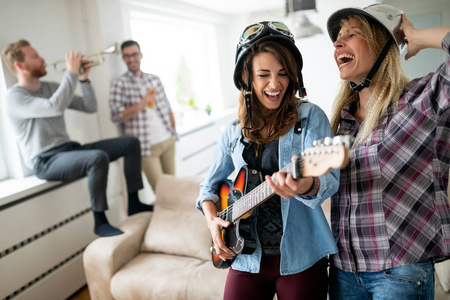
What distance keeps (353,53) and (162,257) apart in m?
1.74

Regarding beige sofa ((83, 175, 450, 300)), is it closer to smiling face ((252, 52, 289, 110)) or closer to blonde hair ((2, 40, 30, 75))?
smiling face ((252, 52, 289, 110))

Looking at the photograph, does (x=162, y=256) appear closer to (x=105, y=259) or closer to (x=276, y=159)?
(x=105, y=259)

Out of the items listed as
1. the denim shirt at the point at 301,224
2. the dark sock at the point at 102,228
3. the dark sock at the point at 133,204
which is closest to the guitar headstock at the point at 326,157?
the denim shirt at the point at 301,224

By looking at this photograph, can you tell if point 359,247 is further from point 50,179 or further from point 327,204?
point 50,179

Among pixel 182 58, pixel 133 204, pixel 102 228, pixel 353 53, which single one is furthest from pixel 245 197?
pixel 182 58

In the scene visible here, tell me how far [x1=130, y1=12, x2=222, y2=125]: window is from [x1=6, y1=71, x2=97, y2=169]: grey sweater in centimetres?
184

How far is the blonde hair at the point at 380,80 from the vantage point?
1.07 meters

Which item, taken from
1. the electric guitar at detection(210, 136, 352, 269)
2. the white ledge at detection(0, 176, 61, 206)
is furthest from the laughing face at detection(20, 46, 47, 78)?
the electric guitar at detection(210, 136, 352, 269)

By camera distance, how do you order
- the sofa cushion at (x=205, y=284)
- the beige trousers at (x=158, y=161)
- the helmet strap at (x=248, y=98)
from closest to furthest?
the helmet strap at (x=248, y=98) < the sofa cushion at (x=205, y=284) < the beige trousers at (x=158, y=161)

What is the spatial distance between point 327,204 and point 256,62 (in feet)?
3.83

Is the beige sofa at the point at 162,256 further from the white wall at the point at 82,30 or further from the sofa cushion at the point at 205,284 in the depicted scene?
the white wall at the point at 82,30

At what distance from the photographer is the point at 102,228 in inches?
97.5

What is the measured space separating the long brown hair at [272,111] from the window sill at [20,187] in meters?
1.90

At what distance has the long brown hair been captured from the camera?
1.12m
